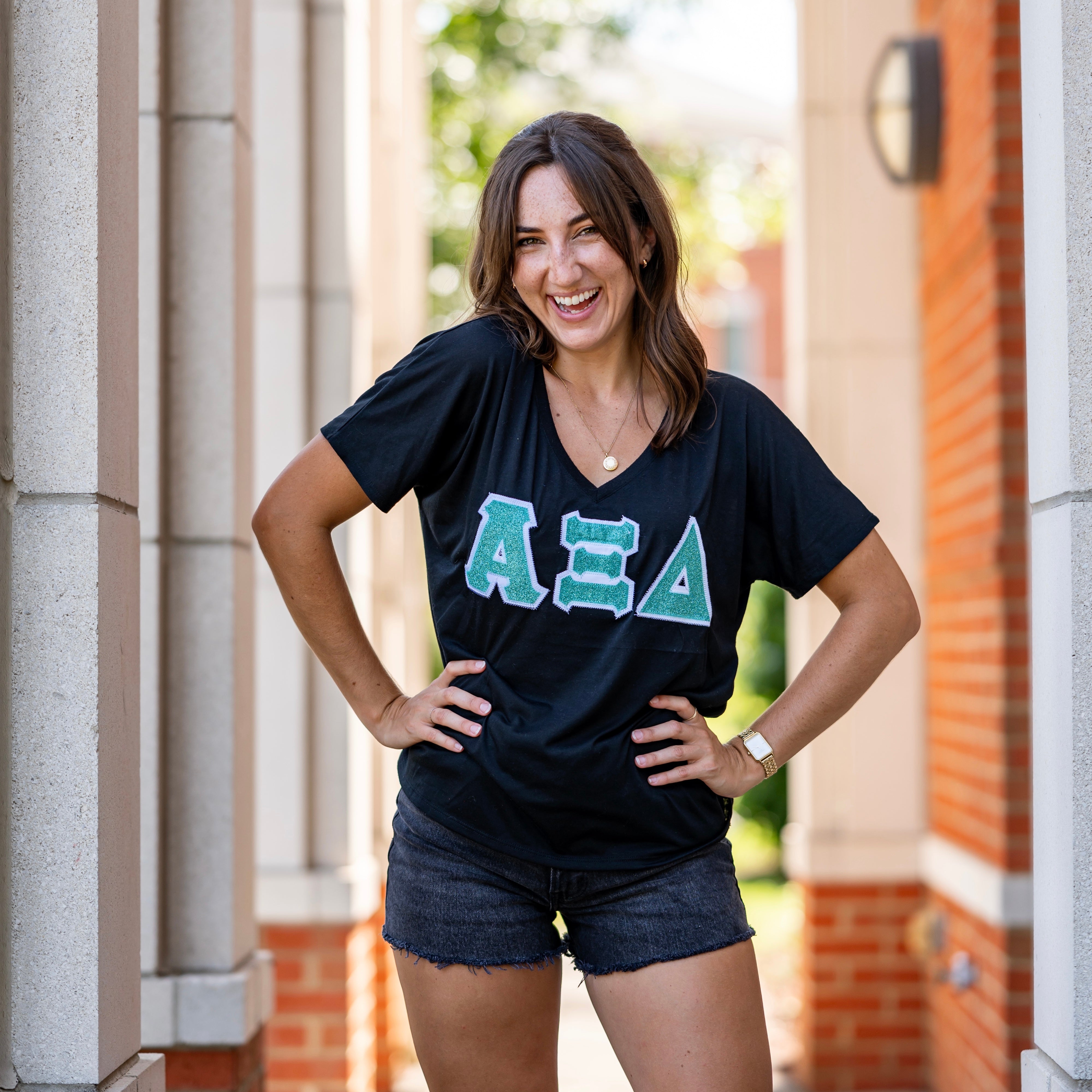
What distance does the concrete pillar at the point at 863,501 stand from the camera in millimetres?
5094

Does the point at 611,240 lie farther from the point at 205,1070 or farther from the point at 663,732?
the point at 205,1070

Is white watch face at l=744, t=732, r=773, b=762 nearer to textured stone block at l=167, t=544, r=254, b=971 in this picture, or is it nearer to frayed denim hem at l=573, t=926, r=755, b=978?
frayed denim hem at l=573, t=926, r=755, b=978

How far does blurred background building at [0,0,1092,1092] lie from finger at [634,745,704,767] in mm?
418

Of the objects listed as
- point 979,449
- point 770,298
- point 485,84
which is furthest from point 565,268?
point 770,298

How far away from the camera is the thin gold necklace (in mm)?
2182

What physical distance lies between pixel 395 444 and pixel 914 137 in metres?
3.22

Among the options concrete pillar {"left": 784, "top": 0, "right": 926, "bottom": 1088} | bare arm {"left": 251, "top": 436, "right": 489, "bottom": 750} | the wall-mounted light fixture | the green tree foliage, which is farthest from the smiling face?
the green tree foliage

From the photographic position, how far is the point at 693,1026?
6.95 ft

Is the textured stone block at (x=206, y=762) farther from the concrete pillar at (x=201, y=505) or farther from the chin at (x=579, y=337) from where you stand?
the chin at (x=579, y=337)

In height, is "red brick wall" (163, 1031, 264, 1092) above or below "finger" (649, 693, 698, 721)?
below

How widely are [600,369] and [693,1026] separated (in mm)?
1042

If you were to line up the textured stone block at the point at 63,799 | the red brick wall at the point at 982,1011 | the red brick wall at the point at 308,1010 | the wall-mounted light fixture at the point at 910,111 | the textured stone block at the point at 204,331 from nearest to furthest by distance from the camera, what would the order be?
the textured stone block at the point at 63,799, the textured stone block at the point at 204,331, the red brick wall at the point at 982,1011, the red brick wall at the point at 308,1010, the wall-mounted light fixture at the point at 910,111

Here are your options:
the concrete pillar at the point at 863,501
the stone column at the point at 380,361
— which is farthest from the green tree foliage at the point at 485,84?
the concrete pillar at the point at 863,501

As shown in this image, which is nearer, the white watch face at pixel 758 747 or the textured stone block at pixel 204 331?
the white watch face at pixel 758 747
